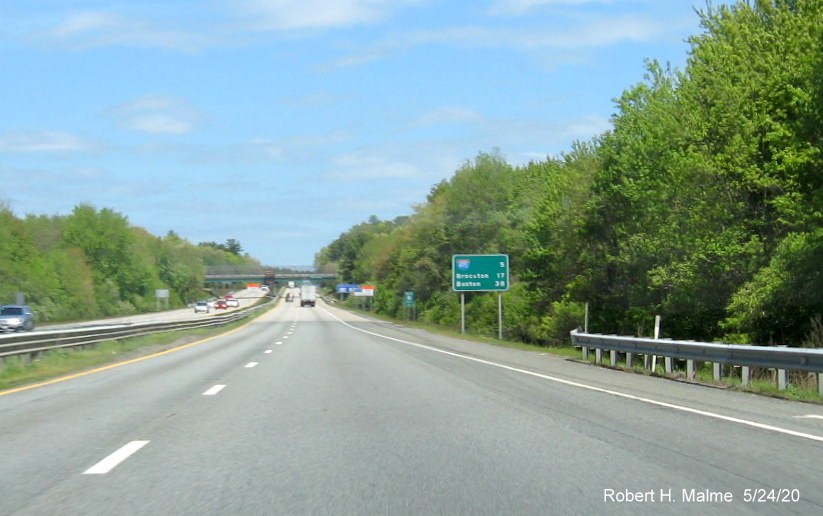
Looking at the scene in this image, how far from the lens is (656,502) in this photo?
662 cm

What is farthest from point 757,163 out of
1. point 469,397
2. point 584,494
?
point 584,494

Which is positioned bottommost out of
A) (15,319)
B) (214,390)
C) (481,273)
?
(214,390)

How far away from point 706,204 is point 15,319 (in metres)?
37.8

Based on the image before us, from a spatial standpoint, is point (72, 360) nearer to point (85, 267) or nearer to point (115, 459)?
point (115, 459)

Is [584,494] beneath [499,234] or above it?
beneath

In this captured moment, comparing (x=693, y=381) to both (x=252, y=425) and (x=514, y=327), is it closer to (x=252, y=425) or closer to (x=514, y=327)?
(x=252, y=425)

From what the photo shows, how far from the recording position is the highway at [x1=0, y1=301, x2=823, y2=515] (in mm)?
6680

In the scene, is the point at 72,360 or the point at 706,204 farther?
the point at 706,204

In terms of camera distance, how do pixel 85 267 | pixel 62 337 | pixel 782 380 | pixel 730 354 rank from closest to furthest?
pixel 782 380 → pixel 730 354 → pixel 62 337 → pixel 85 267

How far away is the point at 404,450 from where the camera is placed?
8.98 m

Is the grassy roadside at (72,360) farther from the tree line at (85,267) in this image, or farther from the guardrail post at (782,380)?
the tree line at (85,267)

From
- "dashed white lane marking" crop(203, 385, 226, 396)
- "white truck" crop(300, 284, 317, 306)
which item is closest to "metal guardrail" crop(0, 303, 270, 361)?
"dashed white lane marking" crop(203, 385, 226, 396)

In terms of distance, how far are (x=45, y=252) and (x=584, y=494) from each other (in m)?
127

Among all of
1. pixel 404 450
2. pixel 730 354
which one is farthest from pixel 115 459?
pixel 730 354
